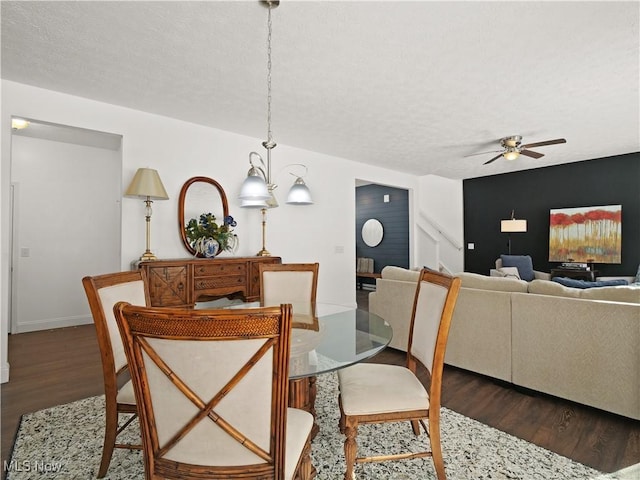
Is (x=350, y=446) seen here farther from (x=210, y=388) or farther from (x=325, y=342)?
(x=210, y=388)

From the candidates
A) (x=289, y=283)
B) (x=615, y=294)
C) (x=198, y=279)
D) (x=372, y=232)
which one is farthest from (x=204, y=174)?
Answer: (x=372, y=232)

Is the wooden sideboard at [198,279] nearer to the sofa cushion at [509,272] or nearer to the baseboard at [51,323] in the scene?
the baseboard at [51,323]

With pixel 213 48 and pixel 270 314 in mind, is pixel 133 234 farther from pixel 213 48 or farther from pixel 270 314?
pixel 270 314

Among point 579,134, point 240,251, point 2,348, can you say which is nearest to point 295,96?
point 240,251

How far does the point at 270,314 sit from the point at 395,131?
3821 millimetres

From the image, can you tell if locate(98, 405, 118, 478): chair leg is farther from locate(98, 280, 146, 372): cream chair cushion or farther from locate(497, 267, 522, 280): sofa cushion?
locate(497, 267, 522, 280): sofa cushion

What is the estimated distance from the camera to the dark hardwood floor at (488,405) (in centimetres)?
192

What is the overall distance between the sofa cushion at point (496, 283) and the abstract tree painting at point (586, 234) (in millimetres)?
4208

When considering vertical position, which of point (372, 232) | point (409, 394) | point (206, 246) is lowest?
point (409, 394)

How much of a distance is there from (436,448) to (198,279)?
266cm

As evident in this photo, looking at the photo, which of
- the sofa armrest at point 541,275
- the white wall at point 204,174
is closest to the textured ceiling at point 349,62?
the white wall at point 204,174

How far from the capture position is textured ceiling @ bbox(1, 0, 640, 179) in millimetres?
2027

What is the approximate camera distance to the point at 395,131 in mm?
4215

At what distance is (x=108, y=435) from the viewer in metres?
1.62
